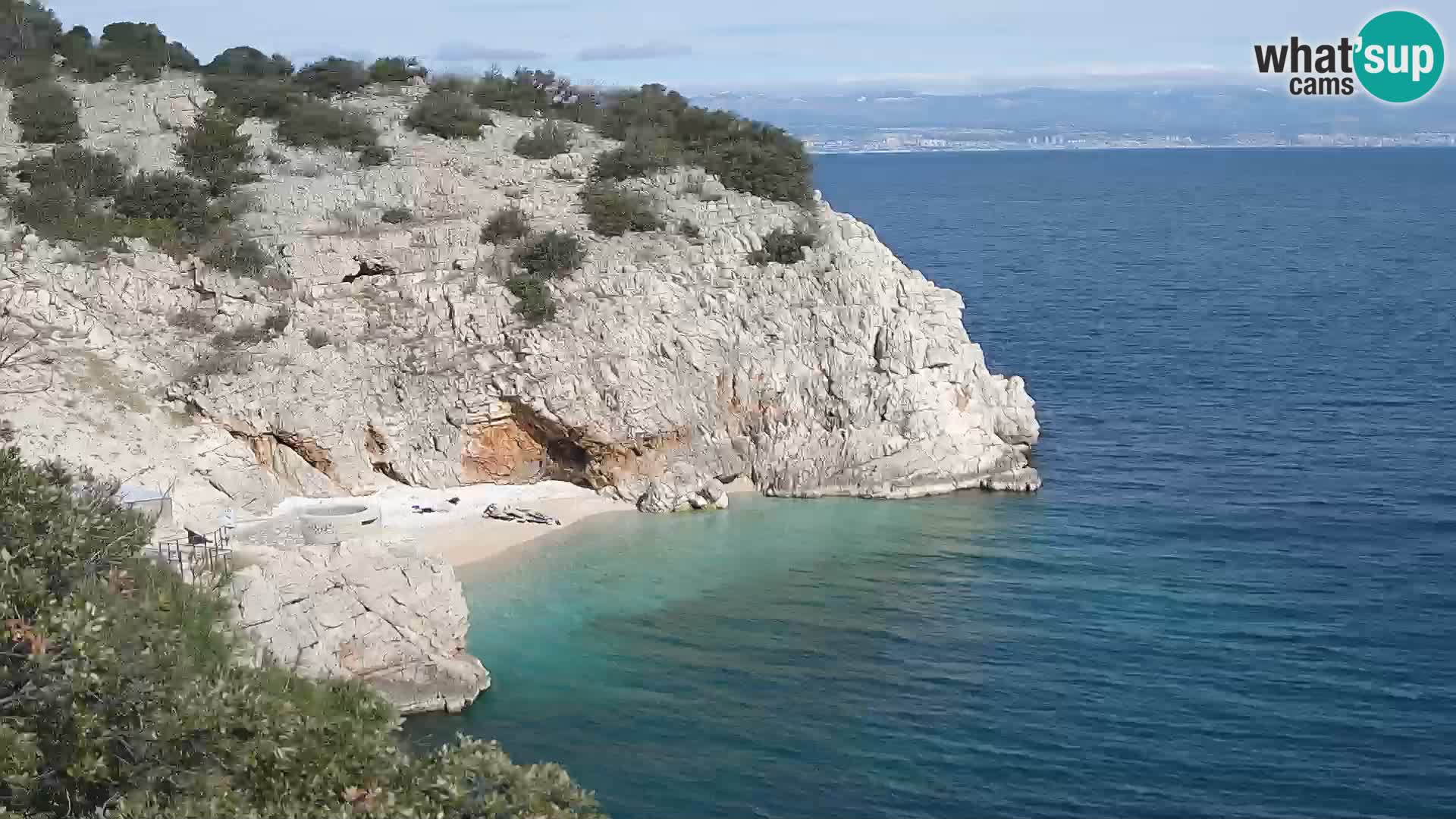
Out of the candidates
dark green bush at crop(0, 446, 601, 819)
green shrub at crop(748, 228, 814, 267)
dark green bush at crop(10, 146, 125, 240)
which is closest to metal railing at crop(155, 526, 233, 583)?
dark green bush at crop(0, 446, 601, 819)

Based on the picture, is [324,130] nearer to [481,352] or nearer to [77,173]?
[77,173]

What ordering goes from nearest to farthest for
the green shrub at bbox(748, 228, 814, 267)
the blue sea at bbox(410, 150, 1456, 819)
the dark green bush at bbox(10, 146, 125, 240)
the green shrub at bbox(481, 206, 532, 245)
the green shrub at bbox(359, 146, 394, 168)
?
1. the blue sea at bbox(410, 150, 1456, 819)
2. the dark green bush at bbox(10, 146, 125, 240)
3. the green shrub at bbox(481, 206, 532, 245)
4. the green shrub at bbox(748, 228, 814, 267)
5. the green shrub at bbox(359, 146, 394, 168)

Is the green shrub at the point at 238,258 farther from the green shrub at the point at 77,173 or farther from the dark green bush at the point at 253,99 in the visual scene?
the dark green bush at the point at 253,99

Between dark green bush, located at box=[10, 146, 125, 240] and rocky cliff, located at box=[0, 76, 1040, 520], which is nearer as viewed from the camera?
rocky cliff, located at box=[0, 76, 1040, 520]

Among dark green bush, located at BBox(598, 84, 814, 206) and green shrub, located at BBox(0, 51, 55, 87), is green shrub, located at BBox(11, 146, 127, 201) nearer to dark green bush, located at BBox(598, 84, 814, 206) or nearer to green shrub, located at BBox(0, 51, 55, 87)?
green shrub, located at BBox(0, 51, 55, 87)

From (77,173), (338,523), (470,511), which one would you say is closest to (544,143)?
(77,173)
